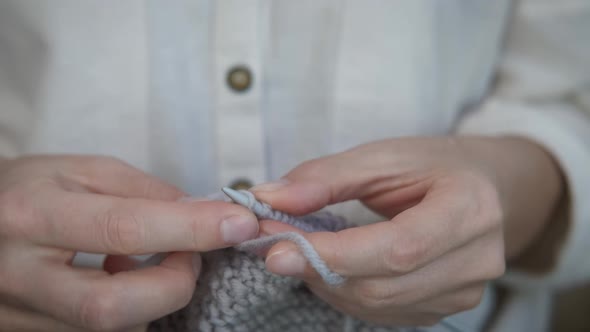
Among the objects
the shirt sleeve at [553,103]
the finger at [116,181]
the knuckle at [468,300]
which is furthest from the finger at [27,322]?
the shirt sleeve at [553,103]

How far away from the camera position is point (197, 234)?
1.27 ft

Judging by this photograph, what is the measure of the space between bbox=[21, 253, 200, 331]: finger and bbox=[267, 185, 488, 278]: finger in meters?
0.09

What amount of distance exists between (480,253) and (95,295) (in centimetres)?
31

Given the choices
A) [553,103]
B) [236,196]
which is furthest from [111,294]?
[553,103]

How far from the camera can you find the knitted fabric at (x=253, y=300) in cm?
41

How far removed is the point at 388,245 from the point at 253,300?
0.40ft

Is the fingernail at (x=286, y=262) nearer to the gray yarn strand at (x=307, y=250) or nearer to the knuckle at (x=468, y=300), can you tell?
the gray yarn strand at (x=307, y=250)

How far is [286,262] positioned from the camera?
36cm

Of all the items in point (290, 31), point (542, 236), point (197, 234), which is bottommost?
point (542, 236)

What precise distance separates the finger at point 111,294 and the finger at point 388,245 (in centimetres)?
9

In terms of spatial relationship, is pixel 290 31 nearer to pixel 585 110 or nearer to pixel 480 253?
pixel 480 253

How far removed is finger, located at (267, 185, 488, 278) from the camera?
365 millimetres

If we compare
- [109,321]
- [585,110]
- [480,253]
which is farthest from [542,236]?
[109,321]

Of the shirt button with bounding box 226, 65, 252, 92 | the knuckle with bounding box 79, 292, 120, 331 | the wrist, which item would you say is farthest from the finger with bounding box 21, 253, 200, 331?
the wrist
